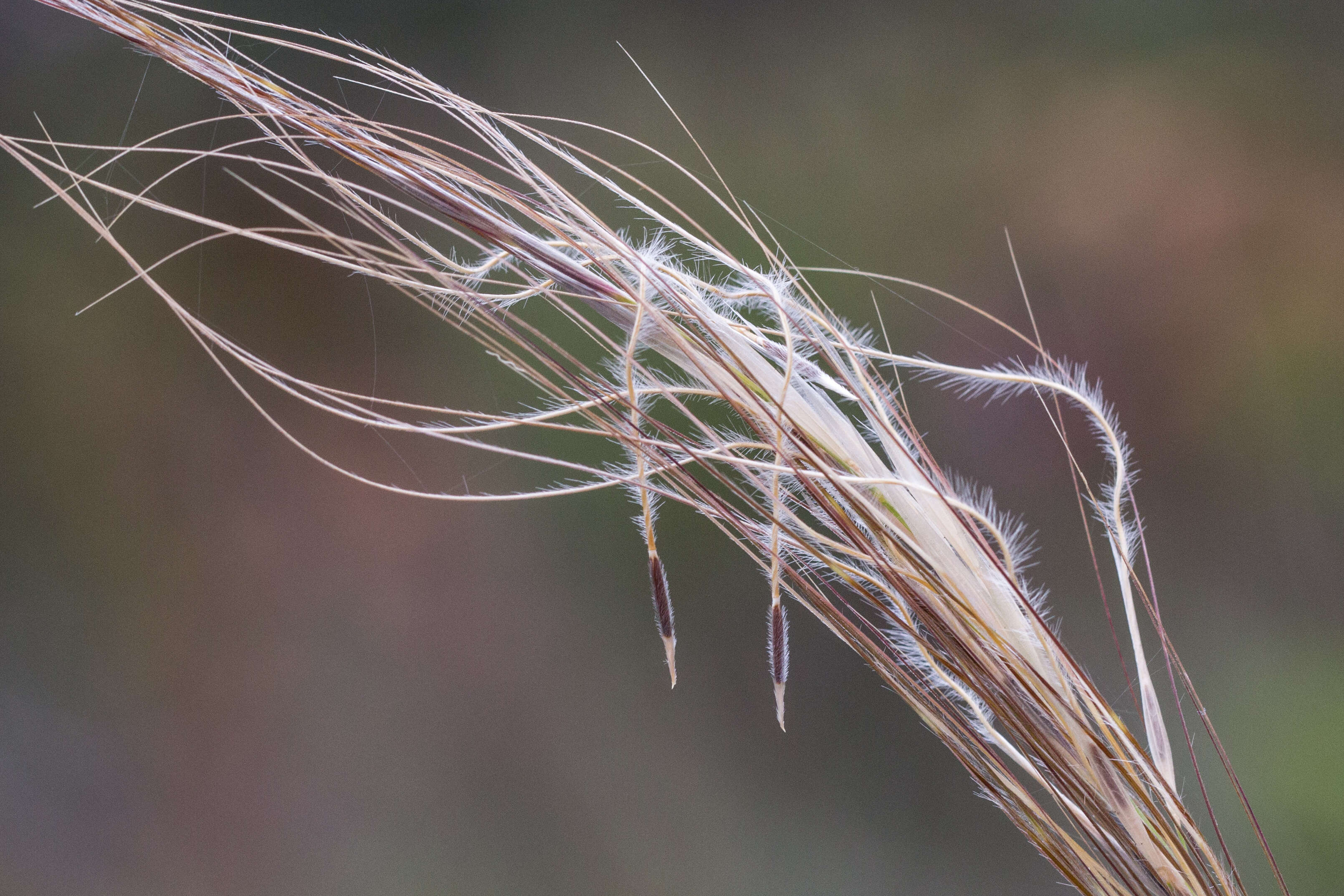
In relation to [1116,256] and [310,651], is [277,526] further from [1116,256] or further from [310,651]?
[1116,256]

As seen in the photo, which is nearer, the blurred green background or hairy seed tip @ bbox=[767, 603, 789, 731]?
hairy seed tip @ bbox=[767, 603, 789, 731]

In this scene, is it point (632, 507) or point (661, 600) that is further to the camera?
point (632, 507)

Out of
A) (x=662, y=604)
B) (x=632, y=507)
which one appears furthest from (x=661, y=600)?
(x=632, y=507)

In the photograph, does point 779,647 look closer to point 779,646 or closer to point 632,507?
point 779,646

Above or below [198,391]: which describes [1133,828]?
below

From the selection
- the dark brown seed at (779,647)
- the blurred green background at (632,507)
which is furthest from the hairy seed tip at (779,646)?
the blurred green background at (632,507)

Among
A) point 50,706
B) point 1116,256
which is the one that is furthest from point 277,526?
point 1116,256

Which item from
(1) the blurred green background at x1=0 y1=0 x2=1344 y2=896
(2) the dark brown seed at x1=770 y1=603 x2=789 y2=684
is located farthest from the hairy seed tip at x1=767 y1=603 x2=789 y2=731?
(1) the blurred green background at x1=0 y1=0 x2=1344 y2=896

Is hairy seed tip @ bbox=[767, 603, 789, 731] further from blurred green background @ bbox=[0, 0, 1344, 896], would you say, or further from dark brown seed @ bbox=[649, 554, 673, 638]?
blurred green background @ bbox=[0, 0, 1344, 896]
